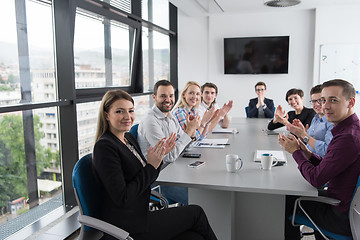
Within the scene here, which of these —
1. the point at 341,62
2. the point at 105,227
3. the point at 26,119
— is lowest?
the point at 105,227

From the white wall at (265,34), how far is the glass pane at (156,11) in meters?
0.78

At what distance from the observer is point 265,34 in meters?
6.84

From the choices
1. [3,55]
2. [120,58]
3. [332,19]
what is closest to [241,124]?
[120,58]

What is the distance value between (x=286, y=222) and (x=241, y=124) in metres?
2.13

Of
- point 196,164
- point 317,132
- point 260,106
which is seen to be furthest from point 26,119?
point 260,106

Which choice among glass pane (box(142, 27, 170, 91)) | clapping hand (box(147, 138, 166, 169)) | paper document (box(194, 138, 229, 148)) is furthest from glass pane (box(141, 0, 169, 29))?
clapping hand (box(147, 138, 166, 169))

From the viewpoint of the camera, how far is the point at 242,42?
272 inches

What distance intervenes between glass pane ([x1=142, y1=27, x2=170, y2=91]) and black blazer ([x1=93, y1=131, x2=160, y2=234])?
4.04 m

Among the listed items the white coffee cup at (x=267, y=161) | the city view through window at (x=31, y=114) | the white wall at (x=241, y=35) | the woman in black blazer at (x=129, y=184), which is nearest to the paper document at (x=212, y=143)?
the white coffee cup at (x=267, y=161)

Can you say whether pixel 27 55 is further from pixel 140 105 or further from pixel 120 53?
pixel 140 105

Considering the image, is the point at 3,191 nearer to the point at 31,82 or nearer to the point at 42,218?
the point at 42,218

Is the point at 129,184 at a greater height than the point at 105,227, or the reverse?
the point at 129,184

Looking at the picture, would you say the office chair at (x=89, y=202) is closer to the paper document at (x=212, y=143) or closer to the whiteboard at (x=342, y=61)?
the paper document at (x=212, y=143)

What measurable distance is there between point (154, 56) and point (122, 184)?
4.68 metres
